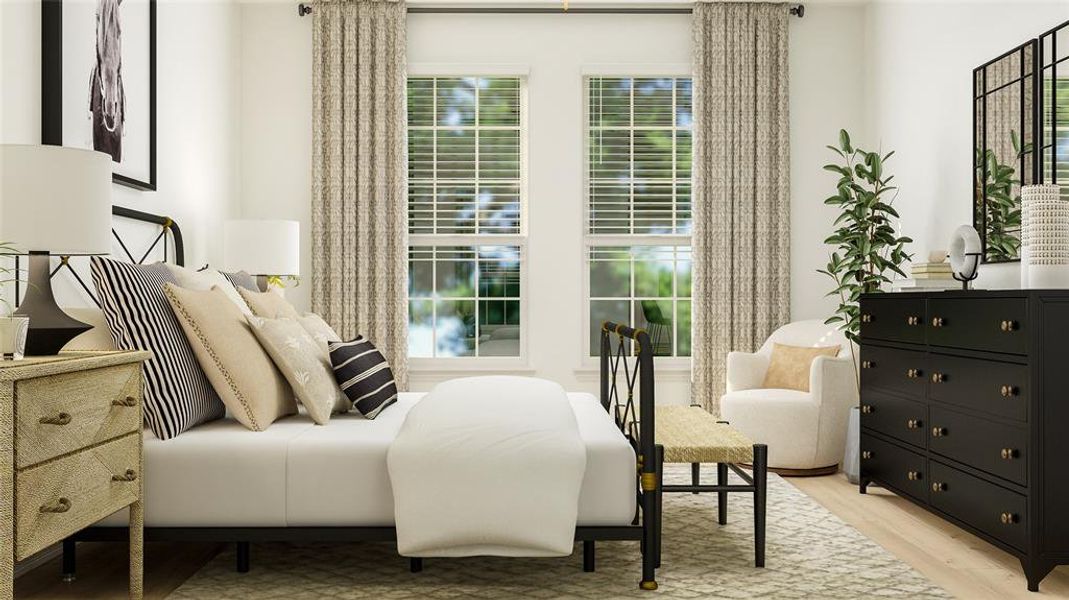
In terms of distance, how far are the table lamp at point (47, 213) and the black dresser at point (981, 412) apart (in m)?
2.91

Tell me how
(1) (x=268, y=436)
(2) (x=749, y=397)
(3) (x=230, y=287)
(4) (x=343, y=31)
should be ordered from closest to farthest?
(1) (x=268, y=436) < (3) (x=230, y=287) < (2) (x=749, y=397) < (4) (x=343, y=31)

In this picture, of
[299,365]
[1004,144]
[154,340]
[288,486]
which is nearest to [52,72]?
[154,340]

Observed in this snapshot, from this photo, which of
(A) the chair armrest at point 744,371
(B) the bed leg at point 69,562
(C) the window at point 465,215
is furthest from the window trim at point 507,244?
(B) the bed leg at point 69,562

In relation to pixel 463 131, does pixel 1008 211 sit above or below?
below

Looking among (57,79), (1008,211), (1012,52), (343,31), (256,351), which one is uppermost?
(343,31)

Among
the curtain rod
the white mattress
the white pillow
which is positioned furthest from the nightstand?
the curtain rod

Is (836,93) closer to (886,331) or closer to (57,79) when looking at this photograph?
(886,331)

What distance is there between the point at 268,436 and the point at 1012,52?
361cm

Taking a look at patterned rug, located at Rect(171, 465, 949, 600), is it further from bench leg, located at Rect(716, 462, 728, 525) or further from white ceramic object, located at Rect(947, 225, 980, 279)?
white ceramic object, located at Rect(947, 225, 980, 279)

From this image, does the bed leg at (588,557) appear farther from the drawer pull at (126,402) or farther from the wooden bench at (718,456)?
the drawer pull at (126,402)

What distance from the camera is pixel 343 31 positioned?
5.45 m

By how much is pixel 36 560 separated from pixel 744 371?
3.61 m

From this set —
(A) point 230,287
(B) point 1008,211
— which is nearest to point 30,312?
(A) point 230,287

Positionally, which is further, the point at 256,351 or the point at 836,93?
the point at 836,93
